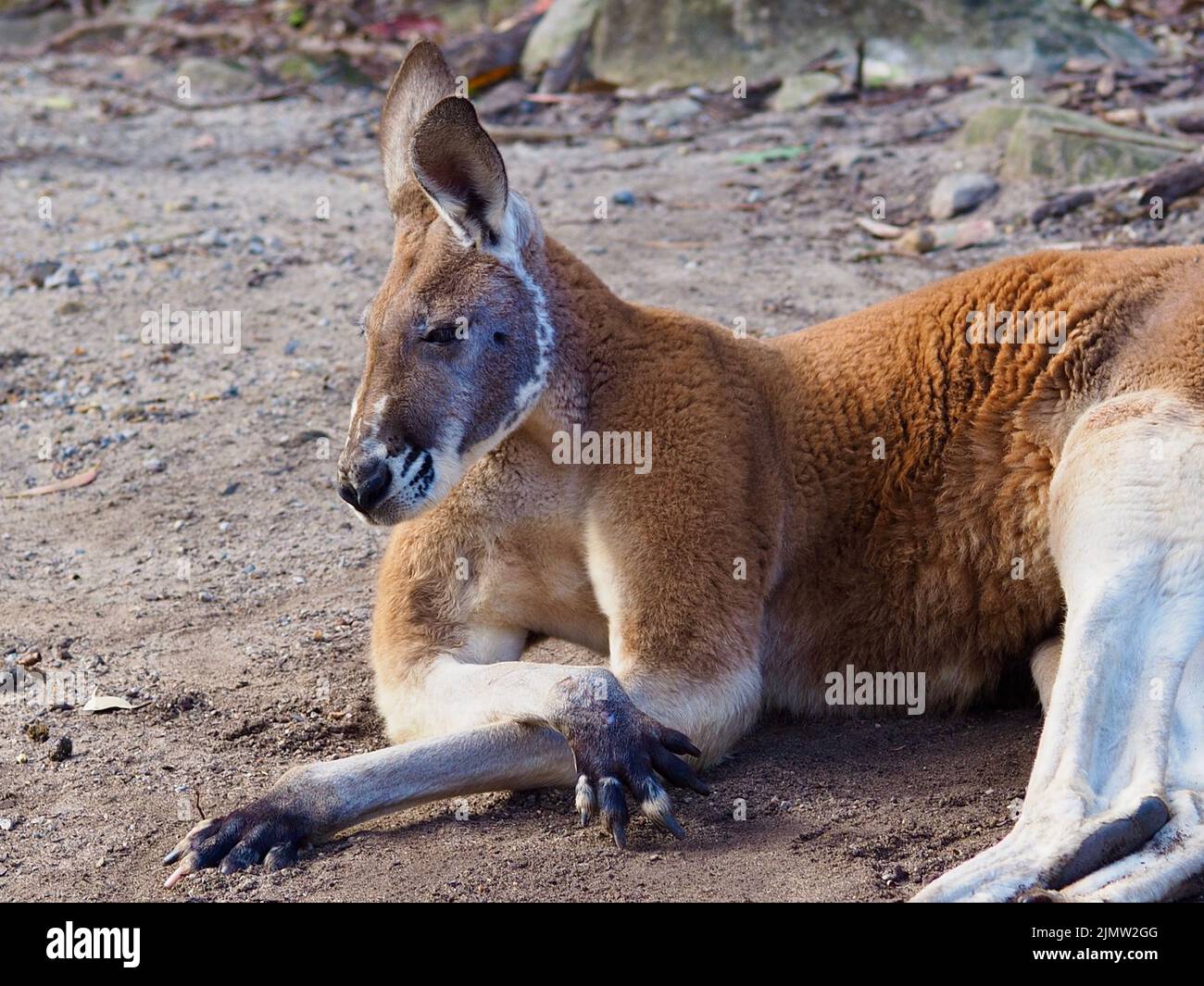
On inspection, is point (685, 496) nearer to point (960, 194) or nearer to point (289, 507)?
point (289, 507)

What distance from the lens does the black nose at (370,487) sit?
3.47 m

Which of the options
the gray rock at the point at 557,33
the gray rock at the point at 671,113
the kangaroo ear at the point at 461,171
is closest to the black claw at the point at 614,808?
the kangaroo ear at the point at 461,171

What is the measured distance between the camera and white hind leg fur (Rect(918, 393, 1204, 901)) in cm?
284

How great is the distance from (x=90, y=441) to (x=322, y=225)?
8.33 feet

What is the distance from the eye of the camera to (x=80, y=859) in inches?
132

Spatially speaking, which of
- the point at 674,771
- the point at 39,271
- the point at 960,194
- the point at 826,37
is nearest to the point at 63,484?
the point at 39,271

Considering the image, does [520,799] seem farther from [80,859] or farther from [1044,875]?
[1044,875]

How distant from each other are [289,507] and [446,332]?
1.89 m

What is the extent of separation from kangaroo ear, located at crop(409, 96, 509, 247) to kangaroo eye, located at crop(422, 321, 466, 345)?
240 millimetres

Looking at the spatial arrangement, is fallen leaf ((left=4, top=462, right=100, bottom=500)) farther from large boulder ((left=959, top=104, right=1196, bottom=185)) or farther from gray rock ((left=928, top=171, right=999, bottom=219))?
large boulder ((left=959, top=104, right=1196, bottom=185))
